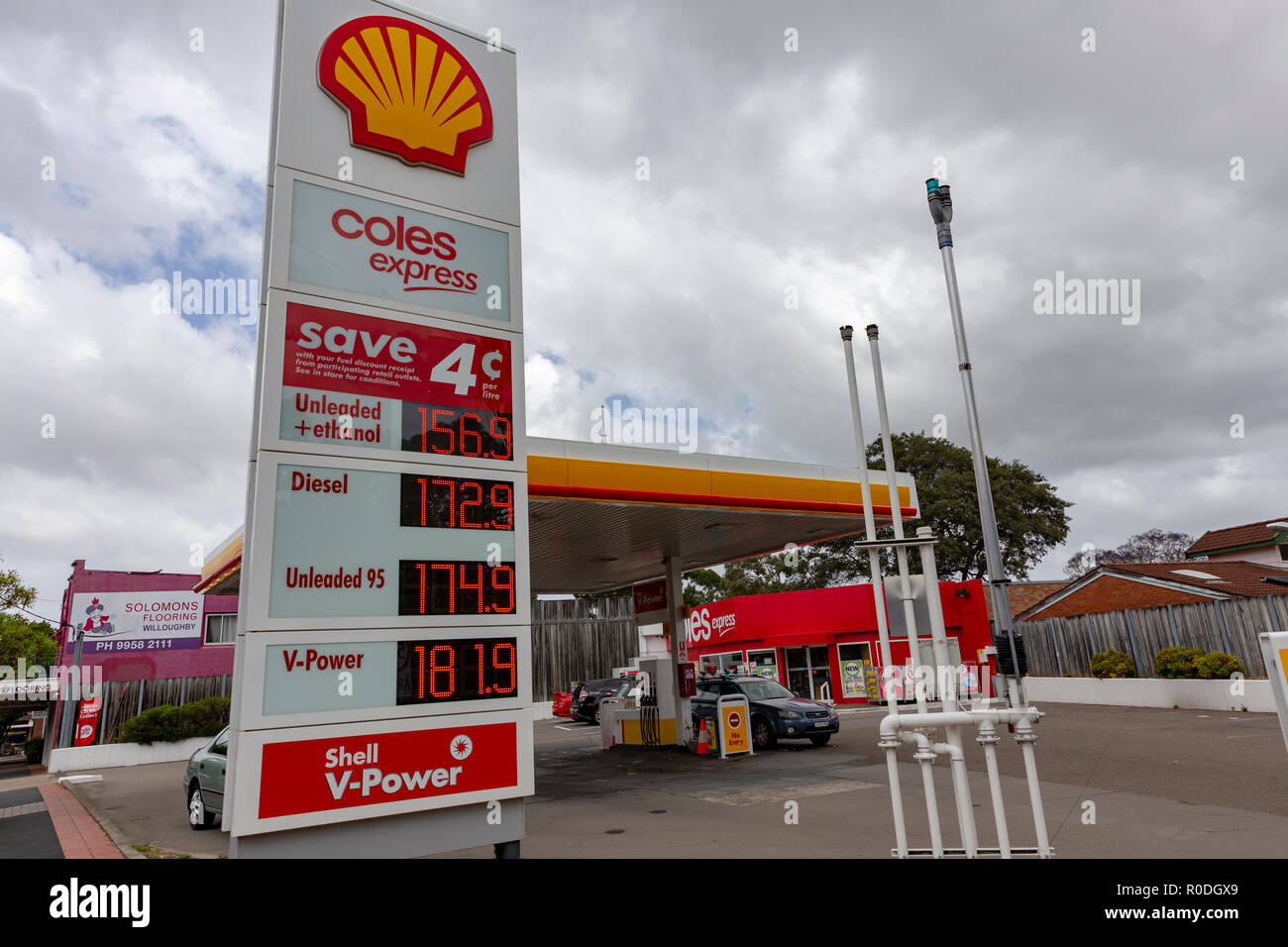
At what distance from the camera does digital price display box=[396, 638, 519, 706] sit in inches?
227

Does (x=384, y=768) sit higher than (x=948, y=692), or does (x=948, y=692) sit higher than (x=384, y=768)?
(x=948, y=692)

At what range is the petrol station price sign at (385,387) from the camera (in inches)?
231

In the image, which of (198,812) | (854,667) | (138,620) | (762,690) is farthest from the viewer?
(854,667)

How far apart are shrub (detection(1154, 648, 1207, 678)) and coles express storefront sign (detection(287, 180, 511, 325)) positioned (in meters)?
21.2

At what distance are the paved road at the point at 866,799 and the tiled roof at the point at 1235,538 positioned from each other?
94.8ft

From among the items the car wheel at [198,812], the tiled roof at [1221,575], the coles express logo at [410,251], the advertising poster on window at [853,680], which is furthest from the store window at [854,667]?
the coles express logo at [410,251]

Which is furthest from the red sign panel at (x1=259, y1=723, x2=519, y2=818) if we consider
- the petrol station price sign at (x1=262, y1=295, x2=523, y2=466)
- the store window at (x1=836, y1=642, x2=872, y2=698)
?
the store window at (x1=836, y1=642, x2=872, y2=698)

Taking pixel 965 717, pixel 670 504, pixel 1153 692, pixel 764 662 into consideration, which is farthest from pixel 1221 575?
pixel 965 717

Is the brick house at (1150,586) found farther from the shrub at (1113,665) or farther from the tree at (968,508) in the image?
the tree at (968,508)

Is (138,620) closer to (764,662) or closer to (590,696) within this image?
(590,696)

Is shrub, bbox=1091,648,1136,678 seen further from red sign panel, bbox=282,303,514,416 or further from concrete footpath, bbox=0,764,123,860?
concrete footpath, bbox=0,764,123,860

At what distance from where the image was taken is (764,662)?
33.3 m

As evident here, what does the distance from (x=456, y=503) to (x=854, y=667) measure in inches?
1090
